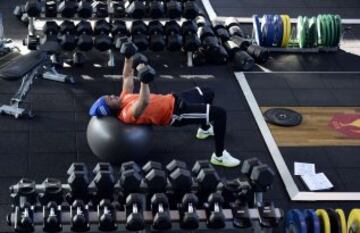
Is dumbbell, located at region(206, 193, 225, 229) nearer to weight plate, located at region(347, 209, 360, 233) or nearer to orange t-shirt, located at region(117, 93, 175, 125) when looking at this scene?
weight plate, located at region(347, 209, 360, 233)

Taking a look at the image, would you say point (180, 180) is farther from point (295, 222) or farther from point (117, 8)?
point (117, 8)

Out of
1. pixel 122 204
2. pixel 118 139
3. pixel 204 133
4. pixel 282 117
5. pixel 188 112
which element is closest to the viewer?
pixel 122 204

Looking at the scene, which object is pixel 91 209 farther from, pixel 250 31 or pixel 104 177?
pixel 250 31

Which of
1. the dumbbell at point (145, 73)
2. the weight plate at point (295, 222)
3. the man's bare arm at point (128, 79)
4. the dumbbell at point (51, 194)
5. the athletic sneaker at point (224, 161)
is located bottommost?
the weight plate at point (295, 222)

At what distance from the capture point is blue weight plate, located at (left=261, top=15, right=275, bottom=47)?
719 cm

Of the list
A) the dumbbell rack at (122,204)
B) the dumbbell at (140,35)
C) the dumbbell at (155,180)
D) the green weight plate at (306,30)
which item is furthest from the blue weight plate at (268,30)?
the dumbbell at (155,180)

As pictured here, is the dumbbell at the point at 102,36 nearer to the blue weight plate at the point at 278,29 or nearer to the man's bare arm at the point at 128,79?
the man's bare arm at the point at 128,79

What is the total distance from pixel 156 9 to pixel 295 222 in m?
2.92

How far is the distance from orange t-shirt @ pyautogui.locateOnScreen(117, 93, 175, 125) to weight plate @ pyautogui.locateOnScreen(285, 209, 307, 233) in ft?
3.98

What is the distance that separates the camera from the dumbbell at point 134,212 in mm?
4156

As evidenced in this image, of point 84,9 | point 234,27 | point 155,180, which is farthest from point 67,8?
point 155,180

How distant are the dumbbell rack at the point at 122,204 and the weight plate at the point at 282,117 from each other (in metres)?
1.59

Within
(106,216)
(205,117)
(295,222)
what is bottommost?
(295,222)

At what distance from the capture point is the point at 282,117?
6.15 m
